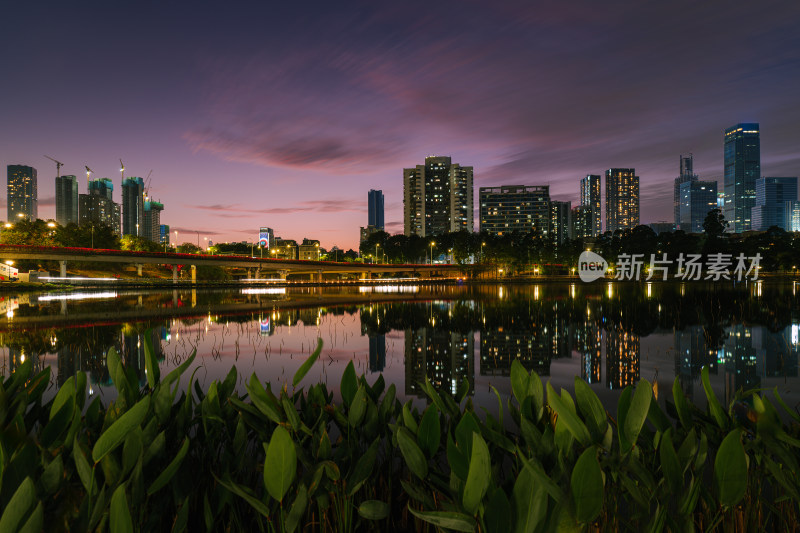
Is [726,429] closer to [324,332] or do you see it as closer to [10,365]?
[10,365]

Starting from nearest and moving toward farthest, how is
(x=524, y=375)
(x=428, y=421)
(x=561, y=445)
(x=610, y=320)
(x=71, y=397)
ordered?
(x=561, y=445) → (x=428, y=421) → (x=71, y=397) → (x=524, y=375) → (x=610, y=320)

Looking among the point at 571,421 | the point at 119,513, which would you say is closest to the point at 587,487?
the point at 571,421

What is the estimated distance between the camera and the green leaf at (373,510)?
2.41 m

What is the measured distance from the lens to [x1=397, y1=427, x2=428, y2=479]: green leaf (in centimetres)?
244

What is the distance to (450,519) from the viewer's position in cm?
195

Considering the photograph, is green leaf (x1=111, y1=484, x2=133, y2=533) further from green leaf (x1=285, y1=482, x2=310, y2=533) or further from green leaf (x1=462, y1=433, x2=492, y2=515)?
green leaf (x1=462, y1=433, x2=492, y2=515)

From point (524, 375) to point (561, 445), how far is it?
75 centimetres

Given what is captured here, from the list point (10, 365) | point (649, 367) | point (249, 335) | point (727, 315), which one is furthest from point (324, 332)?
point (727, 315)

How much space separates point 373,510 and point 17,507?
166cm

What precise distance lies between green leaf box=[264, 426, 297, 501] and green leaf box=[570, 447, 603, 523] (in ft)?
4.58

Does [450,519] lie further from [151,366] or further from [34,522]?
[151,366]

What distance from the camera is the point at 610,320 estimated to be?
24172mm

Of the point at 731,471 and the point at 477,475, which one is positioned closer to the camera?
the point at 477,475

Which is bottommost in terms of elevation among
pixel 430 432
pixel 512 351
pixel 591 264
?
pixel 512 351
